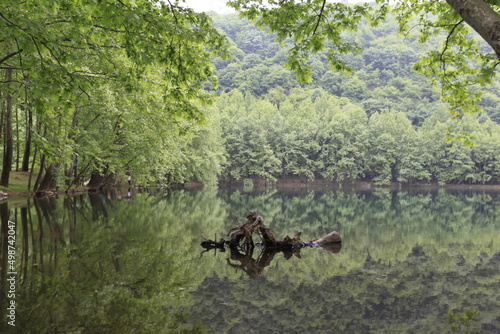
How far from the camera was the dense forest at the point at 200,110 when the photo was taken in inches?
287

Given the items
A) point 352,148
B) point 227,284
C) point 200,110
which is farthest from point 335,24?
point 352,148

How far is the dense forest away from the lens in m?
7.28

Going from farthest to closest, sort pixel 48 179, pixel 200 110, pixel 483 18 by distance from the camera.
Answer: pixel 200 110 < pixel 48 179 < pixel 483 18

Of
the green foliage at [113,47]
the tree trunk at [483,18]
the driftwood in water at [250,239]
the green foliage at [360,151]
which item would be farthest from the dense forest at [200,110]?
the driftwood in water at [250,239]

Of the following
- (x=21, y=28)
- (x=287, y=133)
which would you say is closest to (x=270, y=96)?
(x=287, y=133)

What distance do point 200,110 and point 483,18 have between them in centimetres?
2848

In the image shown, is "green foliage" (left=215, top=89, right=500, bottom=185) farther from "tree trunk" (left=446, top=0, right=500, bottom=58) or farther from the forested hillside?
"tree trunk" (left=446, top=0, right=500, bottom=58)

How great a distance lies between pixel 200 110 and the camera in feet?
105

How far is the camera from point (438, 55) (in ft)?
30.6

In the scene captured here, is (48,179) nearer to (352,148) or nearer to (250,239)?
(250,239)

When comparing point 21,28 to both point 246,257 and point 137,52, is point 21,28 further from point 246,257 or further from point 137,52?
point 246,257

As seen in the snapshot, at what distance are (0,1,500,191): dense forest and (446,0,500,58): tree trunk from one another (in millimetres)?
3062

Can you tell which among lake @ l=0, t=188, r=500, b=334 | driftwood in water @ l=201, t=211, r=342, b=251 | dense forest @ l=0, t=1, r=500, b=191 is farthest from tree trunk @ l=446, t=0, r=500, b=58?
driftwood in water @ l=201, t=211, r=342, b=251

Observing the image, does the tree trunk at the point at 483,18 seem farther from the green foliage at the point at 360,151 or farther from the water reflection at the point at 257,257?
the green foliage at the point at 360,151
